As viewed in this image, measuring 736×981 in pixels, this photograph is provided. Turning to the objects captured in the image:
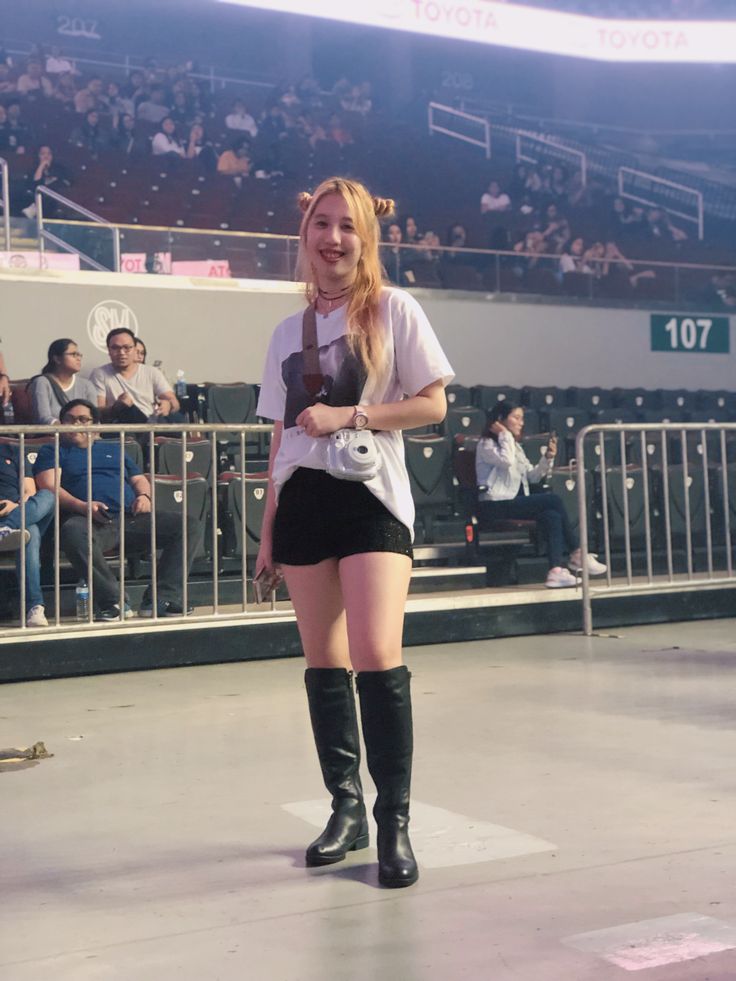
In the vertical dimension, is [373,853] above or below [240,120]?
below

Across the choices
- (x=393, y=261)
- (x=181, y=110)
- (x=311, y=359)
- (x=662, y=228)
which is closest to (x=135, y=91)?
(x=181, y=110)

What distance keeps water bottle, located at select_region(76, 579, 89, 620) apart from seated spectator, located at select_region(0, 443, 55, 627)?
21 cm

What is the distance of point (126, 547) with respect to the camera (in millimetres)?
6246

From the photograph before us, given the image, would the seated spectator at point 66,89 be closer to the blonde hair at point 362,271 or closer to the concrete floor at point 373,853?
the concrete floor at point 373,853

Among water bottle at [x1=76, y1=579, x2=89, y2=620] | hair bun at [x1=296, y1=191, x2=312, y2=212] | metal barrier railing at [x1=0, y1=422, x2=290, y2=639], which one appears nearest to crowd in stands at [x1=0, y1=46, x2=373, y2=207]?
metal barrier railing at [x1=0, y1=422, x2=290, y2=639]

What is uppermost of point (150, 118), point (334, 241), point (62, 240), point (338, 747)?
point (150, 118)

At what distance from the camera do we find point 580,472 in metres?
6.62

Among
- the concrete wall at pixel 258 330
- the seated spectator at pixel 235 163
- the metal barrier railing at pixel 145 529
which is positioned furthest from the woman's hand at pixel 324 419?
the seated spectator at pixel 235 163

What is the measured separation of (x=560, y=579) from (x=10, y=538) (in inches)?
129

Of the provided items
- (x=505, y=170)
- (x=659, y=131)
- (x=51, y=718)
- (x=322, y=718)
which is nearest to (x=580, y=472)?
(x=51, y=718)

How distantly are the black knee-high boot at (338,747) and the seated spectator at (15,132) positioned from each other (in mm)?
14404

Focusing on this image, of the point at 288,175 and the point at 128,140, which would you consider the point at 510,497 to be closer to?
the point at 288,175

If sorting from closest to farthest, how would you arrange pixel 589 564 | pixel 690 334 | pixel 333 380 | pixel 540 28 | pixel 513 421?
1. pixel 333 380
2. pixel 589 564
3. pixel 513 421
4. pixel 690 334
5. pixel 540 28

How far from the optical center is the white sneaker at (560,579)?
742cm
